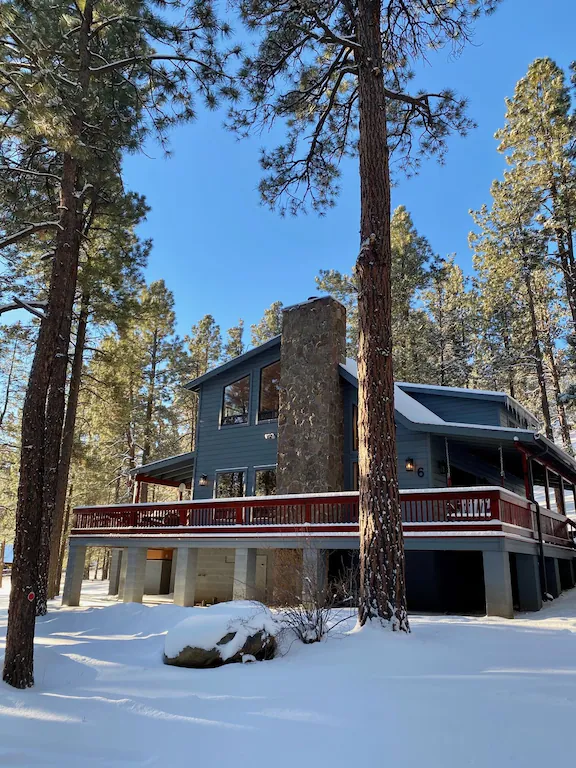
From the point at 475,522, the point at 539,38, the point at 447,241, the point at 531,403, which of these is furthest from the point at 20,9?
the point at 531,403

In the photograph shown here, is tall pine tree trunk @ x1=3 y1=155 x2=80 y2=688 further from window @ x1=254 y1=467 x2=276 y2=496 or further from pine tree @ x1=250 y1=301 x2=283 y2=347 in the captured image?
pine tree @ x1=250 y1=301 x2=283 y2=347

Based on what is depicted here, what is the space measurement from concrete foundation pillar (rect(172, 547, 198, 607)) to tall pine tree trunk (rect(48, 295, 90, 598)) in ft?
10.1

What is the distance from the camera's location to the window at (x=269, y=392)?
49.6 feet

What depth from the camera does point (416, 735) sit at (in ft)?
10.9

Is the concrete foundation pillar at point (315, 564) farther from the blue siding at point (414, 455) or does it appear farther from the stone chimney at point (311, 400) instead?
the blue siding at point (414, 455)

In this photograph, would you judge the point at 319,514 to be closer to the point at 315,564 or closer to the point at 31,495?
the point at 315,564

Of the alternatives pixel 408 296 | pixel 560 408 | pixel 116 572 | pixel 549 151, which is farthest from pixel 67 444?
pixel 560 408

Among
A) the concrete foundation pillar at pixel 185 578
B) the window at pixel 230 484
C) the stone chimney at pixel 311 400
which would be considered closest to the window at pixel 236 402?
the window at pixel 230 484

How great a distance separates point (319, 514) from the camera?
10883mm

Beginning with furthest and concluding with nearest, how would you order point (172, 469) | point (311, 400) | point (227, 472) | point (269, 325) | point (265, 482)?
1. point (269, 325)
2. point (172, 469)
3. point (227, 472)
4. point (265, 482)
5. point (311, 400)

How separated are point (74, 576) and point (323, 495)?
7.62m

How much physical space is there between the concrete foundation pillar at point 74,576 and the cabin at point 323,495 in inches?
1.4

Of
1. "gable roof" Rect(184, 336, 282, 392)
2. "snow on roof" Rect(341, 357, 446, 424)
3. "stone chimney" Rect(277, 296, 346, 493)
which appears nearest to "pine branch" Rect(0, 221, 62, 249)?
"snow on roof" Rect(341, 357, 446, 424)

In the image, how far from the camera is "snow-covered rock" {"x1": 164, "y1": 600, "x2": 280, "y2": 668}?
5.36 m
